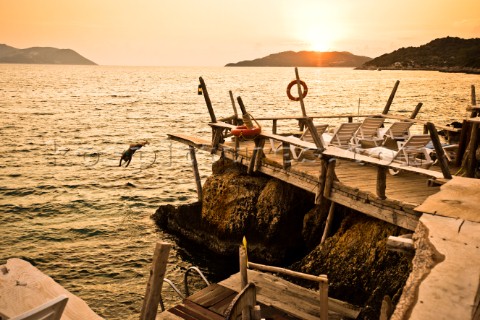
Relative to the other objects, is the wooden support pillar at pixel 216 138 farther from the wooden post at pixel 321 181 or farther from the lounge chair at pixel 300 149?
the wooden post at pixel 321 181

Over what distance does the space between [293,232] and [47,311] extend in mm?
8649

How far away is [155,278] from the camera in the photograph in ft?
15.5

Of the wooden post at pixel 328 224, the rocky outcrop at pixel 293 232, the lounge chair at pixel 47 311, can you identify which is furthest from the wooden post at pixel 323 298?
the lounge chair at pixel 47 311

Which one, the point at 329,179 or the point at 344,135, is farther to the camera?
the point at 344,135

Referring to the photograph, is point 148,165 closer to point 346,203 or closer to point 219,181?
point 219,181

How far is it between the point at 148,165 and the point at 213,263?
1488 cm

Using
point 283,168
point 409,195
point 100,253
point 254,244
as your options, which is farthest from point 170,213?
point 409,195

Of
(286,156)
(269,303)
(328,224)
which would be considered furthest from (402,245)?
(286,156)

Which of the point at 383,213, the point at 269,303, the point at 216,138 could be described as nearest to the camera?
the point at 269,303

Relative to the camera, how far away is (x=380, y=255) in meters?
8.16

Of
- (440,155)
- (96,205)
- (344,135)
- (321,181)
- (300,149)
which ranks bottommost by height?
(96,205)

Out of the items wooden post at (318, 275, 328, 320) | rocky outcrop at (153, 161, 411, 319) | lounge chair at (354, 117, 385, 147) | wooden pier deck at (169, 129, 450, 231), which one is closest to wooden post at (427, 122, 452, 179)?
wooden pier deck at (169, 129, 450, 231)

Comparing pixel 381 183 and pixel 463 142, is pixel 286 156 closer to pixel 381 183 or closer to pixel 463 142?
pixel 381 183

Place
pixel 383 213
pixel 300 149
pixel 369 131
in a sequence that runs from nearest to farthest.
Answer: pixel 383 213 → pixel 300 149 → pixel 369 131
